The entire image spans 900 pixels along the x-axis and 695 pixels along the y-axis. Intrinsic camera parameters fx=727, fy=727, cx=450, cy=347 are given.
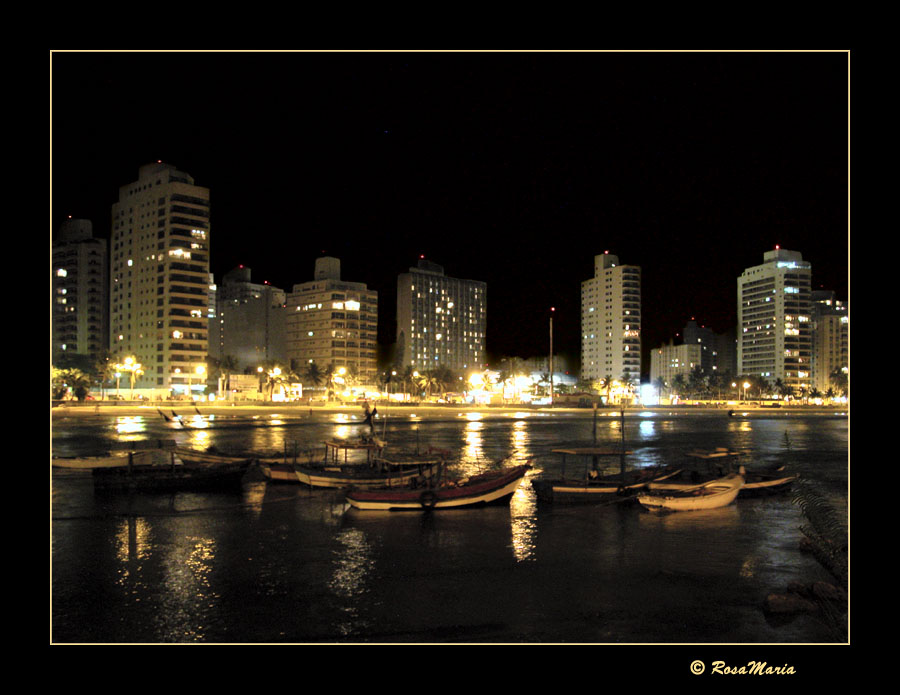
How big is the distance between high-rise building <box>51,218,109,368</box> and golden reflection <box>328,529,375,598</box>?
139m

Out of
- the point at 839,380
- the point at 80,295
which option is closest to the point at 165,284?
the point at 80,295

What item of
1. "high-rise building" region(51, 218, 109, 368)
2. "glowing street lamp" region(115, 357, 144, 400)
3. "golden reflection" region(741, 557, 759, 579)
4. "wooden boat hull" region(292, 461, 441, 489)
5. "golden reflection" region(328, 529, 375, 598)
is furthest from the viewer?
"high-rise building" region(51, 218, 109, 368)

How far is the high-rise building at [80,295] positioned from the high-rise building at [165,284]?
12.9 metres

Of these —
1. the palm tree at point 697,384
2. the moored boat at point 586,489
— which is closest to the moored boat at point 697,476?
the moored boat at point 586,489

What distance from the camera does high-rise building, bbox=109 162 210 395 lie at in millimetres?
131625

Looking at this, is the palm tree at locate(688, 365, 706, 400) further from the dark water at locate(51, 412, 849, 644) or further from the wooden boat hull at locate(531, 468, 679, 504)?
the wooden boat hull at locate(531, 468, 679, 504)

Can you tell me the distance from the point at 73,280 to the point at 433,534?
14945cm

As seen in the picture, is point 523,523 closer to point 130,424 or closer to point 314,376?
point 130,424

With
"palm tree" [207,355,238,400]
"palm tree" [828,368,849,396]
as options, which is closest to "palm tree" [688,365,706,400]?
"palm tree" [828,368,849,396]

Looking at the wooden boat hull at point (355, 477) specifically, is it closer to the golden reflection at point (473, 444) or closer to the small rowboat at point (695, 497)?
the small rowboat at point (695, 497)

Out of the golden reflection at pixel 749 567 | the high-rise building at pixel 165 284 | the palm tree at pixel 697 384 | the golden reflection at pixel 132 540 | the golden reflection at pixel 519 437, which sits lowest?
the golden reflection at pixel 519 437

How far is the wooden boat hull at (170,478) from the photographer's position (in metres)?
33.9

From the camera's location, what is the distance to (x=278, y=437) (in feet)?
219

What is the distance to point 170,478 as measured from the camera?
34.1m
